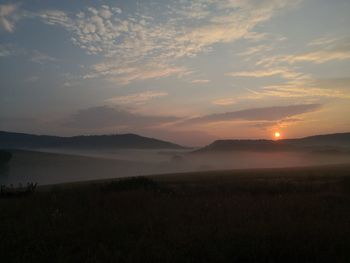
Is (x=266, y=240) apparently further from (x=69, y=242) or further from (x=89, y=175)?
(x=89, y=175)

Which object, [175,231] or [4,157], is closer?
[175,231]

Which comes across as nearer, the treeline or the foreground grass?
the foreground grass

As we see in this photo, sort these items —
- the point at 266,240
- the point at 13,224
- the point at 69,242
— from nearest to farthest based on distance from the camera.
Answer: the point at 266,240
the point at 69,242
the point at 13,224

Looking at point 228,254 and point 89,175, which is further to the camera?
point 89,175

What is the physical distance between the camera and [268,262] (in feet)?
25.3

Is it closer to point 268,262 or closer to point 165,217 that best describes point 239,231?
point 268,262

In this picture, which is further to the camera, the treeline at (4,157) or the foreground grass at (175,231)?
the treeline at (4,157)

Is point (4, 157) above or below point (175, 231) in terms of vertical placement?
above

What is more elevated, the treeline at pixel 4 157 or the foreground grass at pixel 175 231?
the treeline at pixel 4 157

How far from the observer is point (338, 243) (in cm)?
856

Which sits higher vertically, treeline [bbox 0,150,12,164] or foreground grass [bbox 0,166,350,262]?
treeline [bbox 0,150,12,164]

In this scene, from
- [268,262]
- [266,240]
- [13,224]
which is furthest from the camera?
[13,224]

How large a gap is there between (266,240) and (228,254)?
1184 millimetres

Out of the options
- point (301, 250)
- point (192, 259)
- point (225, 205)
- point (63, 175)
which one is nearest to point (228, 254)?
point (192, 259)
